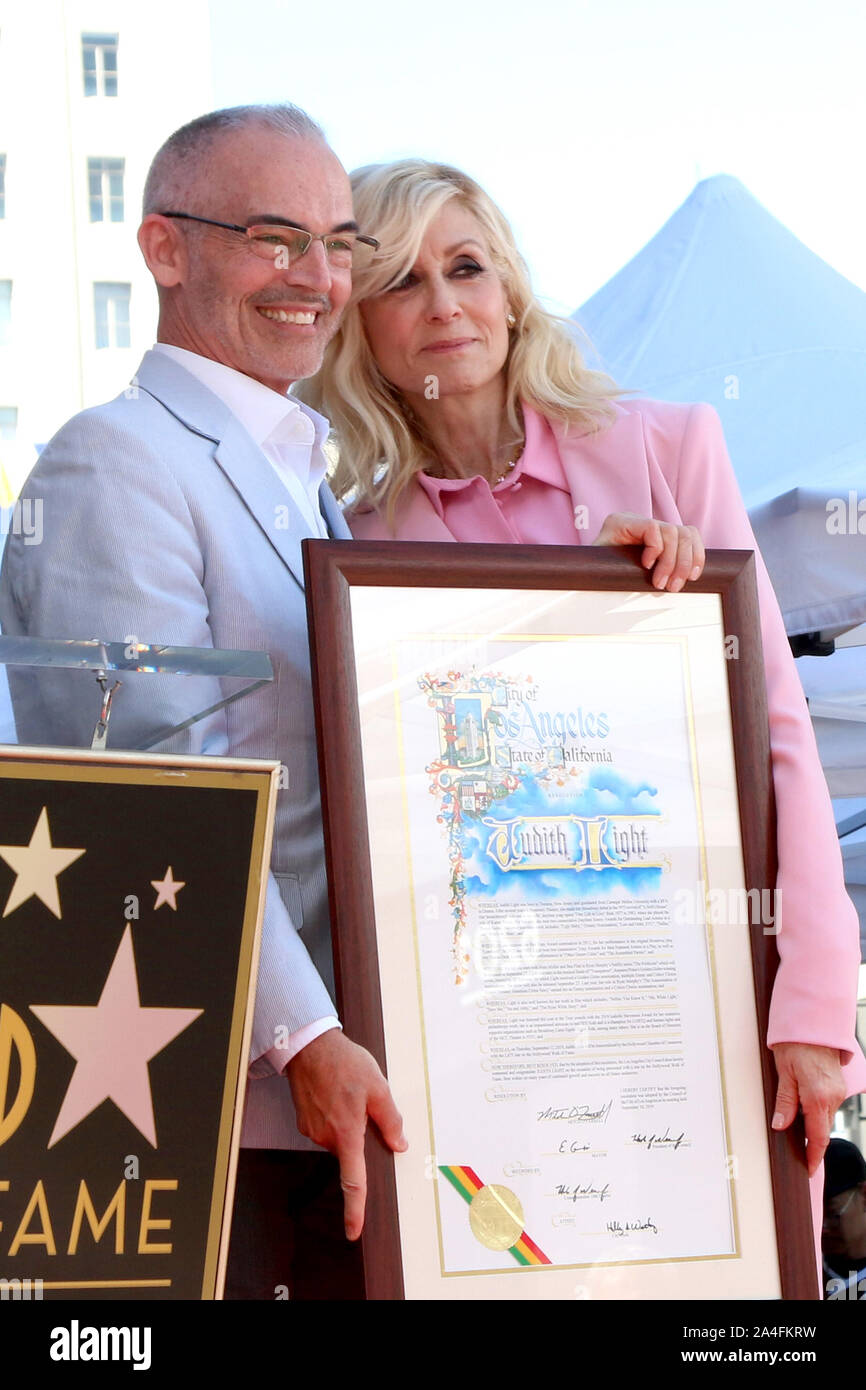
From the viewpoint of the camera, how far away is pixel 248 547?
216cm

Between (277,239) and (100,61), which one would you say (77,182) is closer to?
(100,61)

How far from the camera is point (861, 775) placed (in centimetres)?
474

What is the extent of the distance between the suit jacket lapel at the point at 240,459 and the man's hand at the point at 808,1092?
2.86 ft

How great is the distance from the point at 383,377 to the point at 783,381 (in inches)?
86.3

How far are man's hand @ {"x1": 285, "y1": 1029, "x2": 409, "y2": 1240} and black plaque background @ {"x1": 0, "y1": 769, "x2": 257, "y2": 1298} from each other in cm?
21

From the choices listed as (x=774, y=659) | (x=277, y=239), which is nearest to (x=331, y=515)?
(x=277, y=239)

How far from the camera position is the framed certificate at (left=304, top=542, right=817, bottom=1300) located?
1.93 m

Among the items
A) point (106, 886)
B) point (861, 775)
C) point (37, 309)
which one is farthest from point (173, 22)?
point (106, 886)
